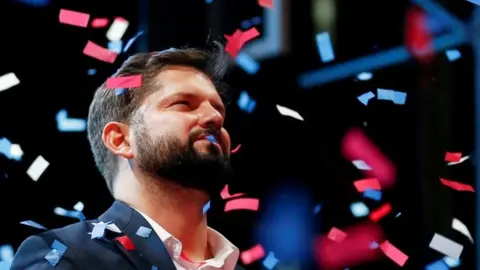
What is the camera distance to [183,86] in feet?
5.34

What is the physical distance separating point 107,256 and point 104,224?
8 centimetres

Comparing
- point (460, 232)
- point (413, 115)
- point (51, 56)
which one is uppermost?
point (51, 56)

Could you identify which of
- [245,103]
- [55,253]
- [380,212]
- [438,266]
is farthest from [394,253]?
[55,253]

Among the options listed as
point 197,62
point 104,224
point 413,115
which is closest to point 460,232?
point 413,115

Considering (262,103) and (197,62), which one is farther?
(262,103)

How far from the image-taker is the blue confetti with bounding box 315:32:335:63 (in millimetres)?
2227

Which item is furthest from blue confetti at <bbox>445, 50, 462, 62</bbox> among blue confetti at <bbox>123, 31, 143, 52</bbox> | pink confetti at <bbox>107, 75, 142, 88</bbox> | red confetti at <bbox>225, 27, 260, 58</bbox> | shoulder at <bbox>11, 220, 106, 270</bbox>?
shoulder at <bbox>11, 220, 106, 270</bbox>

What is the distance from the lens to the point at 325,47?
2.28 metres

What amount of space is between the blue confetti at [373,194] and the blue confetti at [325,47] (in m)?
0.39

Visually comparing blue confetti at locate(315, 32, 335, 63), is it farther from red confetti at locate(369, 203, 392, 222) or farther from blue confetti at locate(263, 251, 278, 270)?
blue confetti at locate(263, 251, 278, 270)

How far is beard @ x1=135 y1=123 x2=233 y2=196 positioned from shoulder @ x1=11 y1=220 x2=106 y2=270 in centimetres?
20

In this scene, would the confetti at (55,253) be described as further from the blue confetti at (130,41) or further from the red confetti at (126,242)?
the blue confetti at (130,41)

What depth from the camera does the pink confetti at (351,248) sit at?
2217 millimetres

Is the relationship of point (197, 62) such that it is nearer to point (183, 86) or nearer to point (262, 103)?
point (183, 86)
